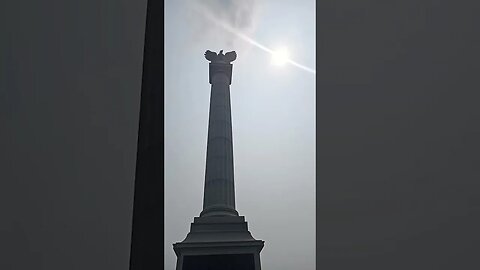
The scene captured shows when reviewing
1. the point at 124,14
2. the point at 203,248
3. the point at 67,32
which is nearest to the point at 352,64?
the point at 124,14

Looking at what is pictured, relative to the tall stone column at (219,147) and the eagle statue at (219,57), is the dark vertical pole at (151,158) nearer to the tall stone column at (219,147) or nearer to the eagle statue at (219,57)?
the tall stone column at (219,147)

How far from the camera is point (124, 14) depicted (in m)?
2.19

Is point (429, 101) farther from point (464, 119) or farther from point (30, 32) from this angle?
point (30, 32)

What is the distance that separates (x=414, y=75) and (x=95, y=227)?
134 centimetres

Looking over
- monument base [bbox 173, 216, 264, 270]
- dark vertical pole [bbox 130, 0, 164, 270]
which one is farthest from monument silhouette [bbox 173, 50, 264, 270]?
dark vertical pole [bbox 130, 0, 164, 270]

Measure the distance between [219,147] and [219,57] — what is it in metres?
2.78

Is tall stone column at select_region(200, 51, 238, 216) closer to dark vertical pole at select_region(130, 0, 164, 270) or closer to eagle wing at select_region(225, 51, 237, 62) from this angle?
eagle wing at select_region(225, 51, 237, 62)

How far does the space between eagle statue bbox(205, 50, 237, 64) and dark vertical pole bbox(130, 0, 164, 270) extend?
41.9ft

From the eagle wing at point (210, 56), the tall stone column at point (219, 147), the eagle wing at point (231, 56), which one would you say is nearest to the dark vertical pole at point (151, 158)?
the tall stone column at point (219, 147)

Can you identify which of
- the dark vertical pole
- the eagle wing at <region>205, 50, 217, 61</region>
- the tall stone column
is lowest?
the dark vertical pole

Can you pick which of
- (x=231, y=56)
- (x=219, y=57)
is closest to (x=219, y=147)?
(x=219, y=57)

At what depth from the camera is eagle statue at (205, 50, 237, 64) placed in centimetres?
1561

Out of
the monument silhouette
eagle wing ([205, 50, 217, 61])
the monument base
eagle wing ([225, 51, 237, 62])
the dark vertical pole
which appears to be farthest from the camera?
eagle wing ([225, 51, 237, 62])

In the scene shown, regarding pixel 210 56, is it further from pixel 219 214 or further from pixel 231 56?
pixel 219 214
